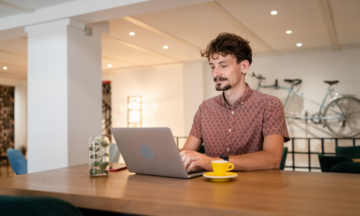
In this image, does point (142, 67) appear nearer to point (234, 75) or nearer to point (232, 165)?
point (234, 75)

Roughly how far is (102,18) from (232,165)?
2.96 meters

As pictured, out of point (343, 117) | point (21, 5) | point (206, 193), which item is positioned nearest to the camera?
point (206, 193)

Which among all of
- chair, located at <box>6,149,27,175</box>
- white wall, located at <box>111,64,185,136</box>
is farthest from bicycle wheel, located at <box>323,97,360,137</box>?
chair, located at <box>6,149,27,175</box>

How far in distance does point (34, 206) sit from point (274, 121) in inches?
48.0

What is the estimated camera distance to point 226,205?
720 millimetres

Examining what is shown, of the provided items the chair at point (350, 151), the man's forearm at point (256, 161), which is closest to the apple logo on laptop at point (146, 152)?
the man's forearm at point (256, 161)

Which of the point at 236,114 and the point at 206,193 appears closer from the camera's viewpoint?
the point at 206,193

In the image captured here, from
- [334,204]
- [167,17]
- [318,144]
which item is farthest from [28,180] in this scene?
[318,144]

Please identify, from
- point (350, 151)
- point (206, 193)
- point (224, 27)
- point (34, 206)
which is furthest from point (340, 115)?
point (34, 206)

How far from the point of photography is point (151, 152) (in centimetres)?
116

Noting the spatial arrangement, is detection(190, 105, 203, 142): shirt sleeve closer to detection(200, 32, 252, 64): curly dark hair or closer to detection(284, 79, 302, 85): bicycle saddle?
detection(200, 32, 252, 64): curly dark hair

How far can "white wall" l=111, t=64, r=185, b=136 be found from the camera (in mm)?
7477

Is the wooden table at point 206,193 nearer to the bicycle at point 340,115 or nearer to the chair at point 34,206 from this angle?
the chair at point 34,206

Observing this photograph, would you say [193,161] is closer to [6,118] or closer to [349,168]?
[349,168]
